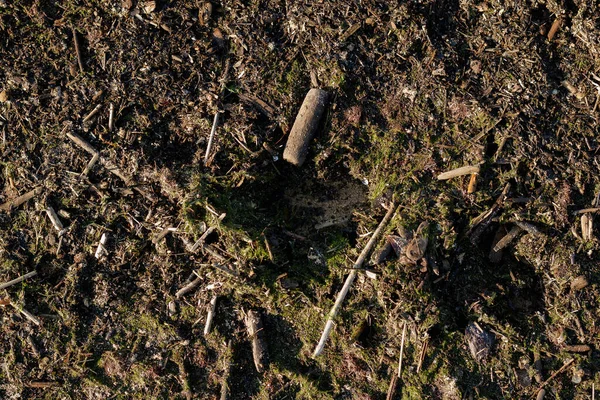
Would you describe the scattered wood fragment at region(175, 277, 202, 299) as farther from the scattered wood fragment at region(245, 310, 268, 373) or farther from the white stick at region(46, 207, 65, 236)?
the white stick at region(46, 207, 65, 236)

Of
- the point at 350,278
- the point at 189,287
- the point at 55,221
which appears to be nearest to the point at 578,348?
the point at 350,278

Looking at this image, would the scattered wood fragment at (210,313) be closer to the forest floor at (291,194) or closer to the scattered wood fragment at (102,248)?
the forest floor at (291,194)

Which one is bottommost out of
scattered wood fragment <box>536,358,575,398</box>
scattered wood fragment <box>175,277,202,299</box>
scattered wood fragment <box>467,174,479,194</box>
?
scattered wood fragment <box>175,277,202,299</box>

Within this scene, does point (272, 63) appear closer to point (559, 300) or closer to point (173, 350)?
point (173, 350)

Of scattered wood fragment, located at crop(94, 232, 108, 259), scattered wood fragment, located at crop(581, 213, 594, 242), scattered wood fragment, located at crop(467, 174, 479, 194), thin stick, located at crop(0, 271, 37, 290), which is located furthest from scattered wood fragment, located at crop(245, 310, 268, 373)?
scattered wood fragment, located at crop(581, 213, 594, 242)

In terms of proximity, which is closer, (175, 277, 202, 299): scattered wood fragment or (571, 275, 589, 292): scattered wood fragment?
(571, 275, 589, 292): scattered wood fragment

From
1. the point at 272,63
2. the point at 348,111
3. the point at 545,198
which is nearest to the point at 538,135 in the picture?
the point at 545,198
